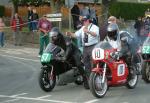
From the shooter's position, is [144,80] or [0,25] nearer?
[144,80]

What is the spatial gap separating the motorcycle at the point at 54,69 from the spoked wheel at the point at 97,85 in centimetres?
145

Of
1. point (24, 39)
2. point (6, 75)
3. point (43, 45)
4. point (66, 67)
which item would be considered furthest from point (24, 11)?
point (66, 67)

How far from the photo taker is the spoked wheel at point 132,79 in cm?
1369

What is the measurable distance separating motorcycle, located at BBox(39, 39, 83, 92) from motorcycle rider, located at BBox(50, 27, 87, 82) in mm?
100

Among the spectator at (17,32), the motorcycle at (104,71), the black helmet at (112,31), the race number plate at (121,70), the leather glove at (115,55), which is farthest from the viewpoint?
the spectator at (17,32)

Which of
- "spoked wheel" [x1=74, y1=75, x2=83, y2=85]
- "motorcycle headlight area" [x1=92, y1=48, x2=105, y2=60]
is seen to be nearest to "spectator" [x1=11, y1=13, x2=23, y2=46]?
"spoked wheel" [x1=74, y1=75, x2=83, y2=85]

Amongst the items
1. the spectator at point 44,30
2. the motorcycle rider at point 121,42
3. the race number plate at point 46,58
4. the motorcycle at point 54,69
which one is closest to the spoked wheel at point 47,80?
the motorcycle at point 54,69

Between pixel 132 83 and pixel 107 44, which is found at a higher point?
pixel 107 44

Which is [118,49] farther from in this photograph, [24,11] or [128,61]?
[24,11]

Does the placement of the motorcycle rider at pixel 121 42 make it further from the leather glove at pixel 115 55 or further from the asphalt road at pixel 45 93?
the asphalt road at pixel 45 93

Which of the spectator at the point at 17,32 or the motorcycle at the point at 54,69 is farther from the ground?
the motorcycle at the point at 54,69

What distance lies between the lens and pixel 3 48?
26.4 m

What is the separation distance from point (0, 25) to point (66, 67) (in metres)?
13.9

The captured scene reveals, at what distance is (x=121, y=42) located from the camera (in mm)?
13430
